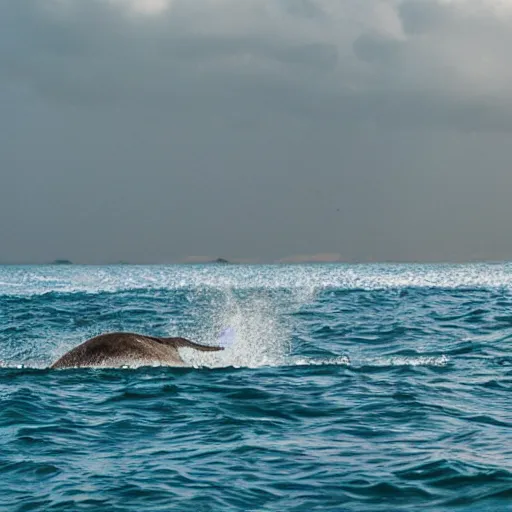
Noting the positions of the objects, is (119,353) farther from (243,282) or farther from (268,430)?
(243,282)

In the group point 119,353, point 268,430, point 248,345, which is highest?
point 119,353

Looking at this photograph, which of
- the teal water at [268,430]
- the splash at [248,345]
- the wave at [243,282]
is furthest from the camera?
the wave at [243,282]

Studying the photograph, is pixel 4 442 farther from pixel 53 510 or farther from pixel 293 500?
pixel 293 500

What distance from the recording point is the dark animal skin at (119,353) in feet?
58.9

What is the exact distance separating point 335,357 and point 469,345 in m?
4.58

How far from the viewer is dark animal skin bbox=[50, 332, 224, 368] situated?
1795cm

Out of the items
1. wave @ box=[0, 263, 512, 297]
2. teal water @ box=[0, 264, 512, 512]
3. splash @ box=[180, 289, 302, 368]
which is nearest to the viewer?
teal water @ box=[0, 264, 512, 512]

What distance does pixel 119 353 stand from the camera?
1805cm

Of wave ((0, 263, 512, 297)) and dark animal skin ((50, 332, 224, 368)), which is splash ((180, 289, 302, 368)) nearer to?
dark animal skin ((50, 332, 224, 368))

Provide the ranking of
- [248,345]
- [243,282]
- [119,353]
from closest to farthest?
[119,353]
[248,345]
[243,282]

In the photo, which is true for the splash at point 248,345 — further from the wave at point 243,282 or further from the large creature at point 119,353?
the wave at point 243,282

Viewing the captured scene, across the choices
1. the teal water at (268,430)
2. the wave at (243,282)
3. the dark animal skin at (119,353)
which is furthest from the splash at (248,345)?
the wave at (243,282)

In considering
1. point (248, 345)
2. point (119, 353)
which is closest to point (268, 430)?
point (119, 353)

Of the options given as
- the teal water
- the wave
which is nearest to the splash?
the teal water
